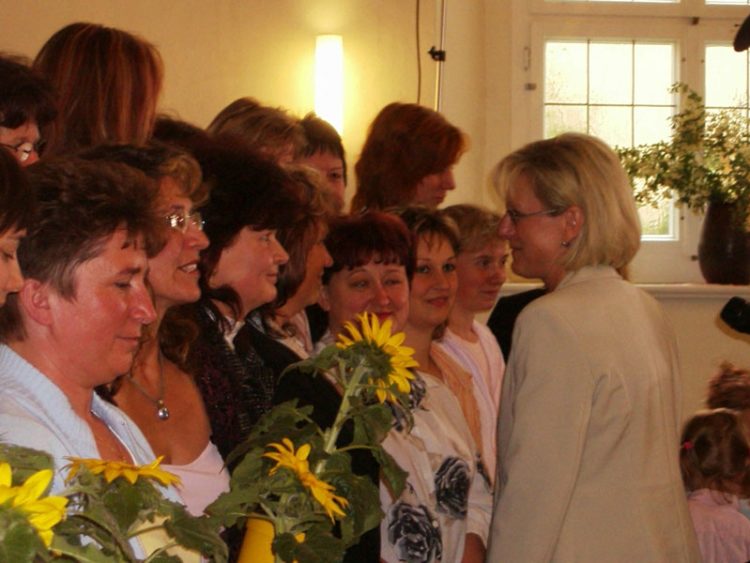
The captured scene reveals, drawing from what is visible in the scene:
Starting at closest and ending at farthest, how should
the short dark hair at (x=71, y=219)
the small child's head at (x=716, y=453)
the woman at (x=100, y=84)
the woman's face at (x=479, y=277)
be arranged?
1. the short dark hair at (x=71, y=219)
2. the woman at (x=100, y=84)
3. the small child's head at (x=716, y=453)
4. the woman's face at (x=479, y=277)

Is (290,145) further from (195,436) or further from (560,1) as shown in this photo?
(560,1)

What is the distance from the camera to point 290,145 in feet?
10.1

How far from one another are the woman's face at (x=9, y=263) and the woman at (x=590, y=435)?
3.90ft

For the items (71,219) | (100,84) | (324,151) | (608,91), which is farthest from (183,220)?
(608,91)

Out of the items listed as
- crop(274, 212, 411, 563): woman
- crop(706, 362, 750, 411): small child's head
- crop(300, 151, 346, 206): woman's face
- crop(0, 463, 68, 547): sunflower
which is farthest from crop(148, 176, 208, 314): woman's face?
→ crop(706, 362, 750, 411): small child's head

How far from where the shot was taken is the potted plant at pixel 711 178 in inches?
197

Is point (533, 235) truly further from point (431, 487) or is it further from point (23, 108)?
point (23, 108)

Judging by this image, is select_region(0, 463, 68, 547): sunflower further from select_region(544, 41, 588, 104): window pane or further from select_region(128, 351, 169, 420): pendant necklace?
select_region(544, 41, 588, 104): window pane

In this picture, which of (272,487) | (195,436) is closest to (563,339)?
(195,436)

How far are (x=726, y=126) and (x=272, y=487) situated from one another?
436cm

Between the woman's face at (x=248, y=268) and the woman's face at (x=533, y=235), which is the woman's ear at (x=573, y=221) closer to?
the woman's face at (x=533, y=235)

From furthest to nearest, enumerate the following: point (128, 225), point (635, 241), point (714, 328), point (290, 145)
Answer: point (714, 328) < point (290, 145) < point (635, 241) < point (128, 225)

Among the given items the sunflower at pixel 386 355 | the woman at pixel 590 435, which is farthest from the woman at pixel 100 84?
the sunflower at pixel 386 355

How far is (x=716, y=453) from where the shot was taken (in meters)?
3.26
